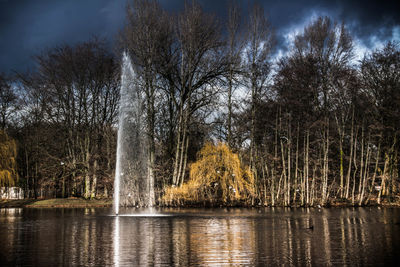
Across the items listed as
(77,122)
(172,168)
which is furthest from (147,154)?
(77,122)

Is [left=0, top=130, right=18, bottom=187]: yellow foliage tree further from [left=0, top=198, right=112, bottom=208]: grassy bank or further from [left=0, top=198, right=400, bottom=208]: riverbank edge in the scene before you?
[left=0, top=198, right=400, bottom=208]: riverbank edge

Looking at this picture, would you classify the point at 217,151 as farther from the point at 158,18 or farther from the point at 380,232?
the point at 380,232

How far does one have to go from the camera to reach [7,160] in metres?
35.1

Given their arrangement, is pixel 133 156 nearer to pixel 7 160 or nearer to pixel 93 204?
pixel 93 204

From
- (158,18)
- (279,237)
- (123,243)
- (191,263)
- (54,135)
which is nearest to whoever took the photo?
(191,263)

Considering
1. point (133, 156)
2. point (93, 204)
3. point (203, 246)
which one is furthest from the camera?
point (133, 156)

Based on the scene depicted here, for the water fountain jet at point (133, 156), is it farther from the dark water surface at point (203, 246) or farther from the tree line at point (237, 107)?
the dark water surface at point (203, 246)

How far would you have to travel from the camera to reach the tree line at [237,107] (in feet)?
105

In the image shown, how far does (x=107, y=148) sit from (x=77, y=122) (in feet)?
13.5

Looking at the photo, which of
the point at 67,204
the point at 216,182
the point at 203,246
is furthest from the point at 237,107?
the point at 203,246

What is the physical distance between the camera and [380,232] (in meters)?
13.7

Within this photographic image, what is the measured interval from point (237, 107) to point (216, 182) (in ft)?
24.6

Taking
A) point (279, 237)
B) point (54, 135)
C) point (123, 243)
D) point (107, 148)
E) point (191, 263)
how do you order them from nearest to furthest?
1. point (191, 263)
2. point (123, 243)
3. point (279, 237)
4. point (107, 148)
5. point (54, 135)

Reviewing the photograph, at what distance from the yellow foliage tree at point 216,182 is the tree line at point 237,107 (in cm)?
149
